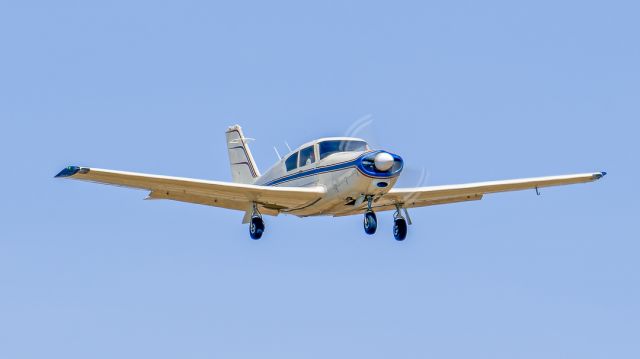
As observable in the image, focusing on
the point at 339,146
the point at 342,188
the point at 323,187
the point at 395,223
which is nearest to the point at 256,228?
the point at 323,187

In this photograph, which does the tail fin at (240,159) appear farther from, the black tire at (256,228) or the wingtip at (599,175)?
the wingtip at (599,175)

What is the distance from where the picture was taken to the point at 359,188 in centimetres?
3641

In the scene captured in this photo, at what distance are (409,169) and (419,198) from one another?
3234 mm

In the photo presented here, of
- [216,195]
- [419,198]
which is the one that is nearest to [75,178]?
[216,195]

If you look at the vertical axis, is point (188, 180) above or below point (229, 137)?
below

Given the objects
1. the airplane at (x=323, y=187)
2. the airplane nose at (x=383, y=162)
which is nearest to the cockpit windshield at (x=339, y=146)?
the airplane at (x=323, y=187)

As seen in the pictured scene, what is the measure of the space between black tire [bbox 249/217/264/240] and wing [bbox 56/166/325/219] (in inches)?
29.5

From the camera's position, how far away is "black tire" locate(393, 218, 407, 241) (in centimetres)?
3783

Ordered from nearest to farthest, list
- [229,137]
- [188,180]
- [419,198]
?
[188,180] < [419,198] < [229,137]

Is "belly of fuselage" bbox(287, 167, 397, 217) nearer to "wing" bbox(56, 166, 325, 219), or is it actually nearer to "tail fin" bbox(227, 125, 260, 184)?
"wing" bbox(56, 166, 325, 219)

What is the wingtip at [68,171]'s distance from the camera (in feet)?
112

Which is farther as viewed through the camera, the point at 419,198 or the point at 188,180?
the point at 419,198

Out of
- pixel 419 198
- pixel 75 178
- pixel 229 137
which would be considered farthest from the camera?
pixel 229 137

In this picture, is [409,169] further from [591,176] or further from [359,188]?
[591,176]
